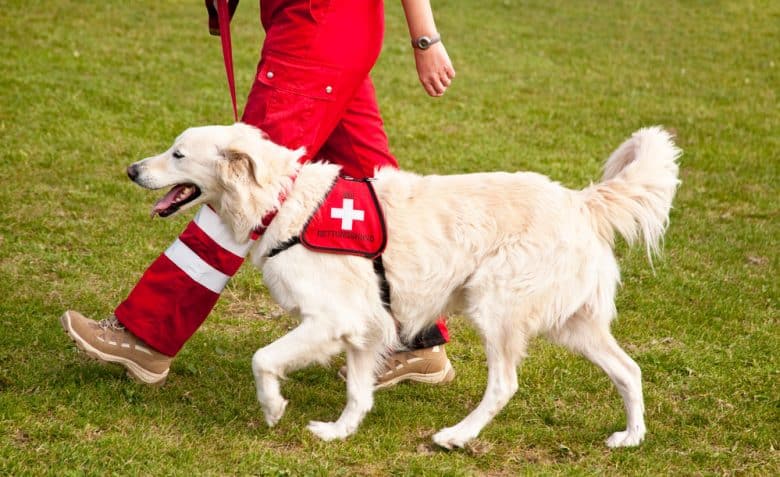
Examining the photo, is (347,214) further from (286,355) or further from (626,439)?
(626,439)

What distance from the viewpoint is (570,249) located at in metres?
4.11

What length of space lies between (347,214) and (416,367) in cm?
113

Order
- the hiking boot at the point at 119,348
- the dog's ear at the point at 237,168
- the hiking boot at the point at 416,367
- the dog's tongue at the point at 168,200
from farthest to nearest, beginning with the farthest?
the hiking boot at the point at 416,367 → the hiking boot at the point at 119,348 → the dog's tongue at the point at 168,200 → the dog's ear at the point at 237,168

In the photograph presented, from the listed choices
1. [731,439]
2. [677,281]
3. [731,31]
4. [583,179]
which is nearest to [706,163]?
[583,179]

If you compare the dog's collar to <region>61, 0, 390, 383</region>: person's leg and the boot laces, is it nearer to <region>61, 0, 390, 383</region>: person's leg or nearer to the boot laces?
<region>61, 0, 390, 383</region>: person's leg

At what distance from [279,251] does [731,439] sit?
222cm

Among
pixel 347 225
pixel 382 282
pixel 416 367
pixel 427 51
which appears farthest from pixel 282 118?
pixel 416 367

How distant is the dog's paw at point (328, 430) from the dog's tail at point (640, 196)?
144cm

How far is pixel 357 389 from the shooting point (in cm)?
432

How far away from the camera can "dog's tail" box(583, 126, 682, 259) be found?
13.7ft

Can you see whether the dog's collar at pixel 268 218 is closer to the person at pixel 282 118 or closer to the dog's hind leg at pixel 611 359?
the person at pixel 282 118

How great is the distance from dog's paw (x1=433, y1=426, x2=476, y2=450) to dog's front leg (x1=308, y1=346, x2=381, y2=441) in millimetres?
370

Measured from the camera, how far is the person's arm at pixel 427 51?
4.25 m

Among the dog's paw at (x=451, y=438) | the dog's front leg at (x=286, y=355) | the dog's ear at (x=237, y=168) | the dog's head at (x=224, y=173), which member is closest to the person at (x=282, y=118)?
the dog's head at (x=224, y=173)
